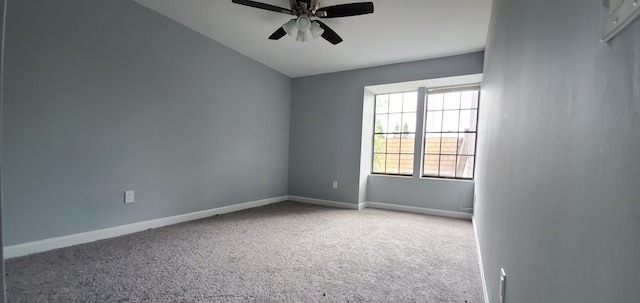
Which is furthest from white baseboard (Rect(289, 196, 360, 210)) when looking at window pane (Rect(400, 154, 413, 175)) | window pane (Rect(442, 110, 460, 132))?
window pane (Rect(442, 110, 460, 132))

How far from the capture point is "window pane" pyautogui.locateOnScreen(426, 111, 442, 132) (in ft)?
13.1

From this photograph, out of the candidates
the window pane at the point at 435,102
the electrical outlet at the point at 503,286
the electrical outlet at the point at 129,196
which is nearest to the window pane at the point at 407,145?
the window pane at the point at 435,102

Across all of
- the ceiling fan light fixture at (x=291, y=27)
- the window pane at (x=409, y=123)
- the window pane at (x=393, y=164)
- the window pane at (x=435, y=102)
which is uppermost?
the ceiling fan light fixture at (x=291, y=27)

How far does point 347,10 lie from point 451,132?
2616 millimetres

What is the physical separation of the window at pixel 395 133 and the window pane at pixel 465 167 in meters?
0.67

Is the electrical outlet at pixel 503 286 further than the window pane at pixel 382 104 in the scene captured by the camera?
No

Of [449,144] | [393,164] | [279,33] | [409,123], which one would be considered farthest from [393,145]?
[279,33]

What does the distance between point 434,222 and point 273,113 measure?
3001mm

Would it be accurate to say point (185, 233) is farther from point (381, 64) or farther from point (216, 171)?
point (381, 64)

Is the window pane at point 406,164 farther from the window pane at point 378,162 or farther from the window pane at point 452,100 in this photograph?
the window pane at point 452,100

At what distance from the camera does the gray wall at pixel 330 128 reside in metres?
4.16

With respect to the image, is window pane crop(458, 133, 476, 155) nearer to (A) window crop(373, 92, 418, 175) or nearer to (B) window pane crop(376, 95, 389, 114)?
(A) window crop(373, 92, 418, 175)

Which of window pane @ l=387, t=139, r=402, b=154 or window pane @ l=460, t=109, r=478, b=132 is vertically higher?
window pane @ l=460, t=109, r=478, b=132

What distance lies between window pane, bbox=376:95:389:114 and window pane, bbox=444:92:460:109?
3.02ft
